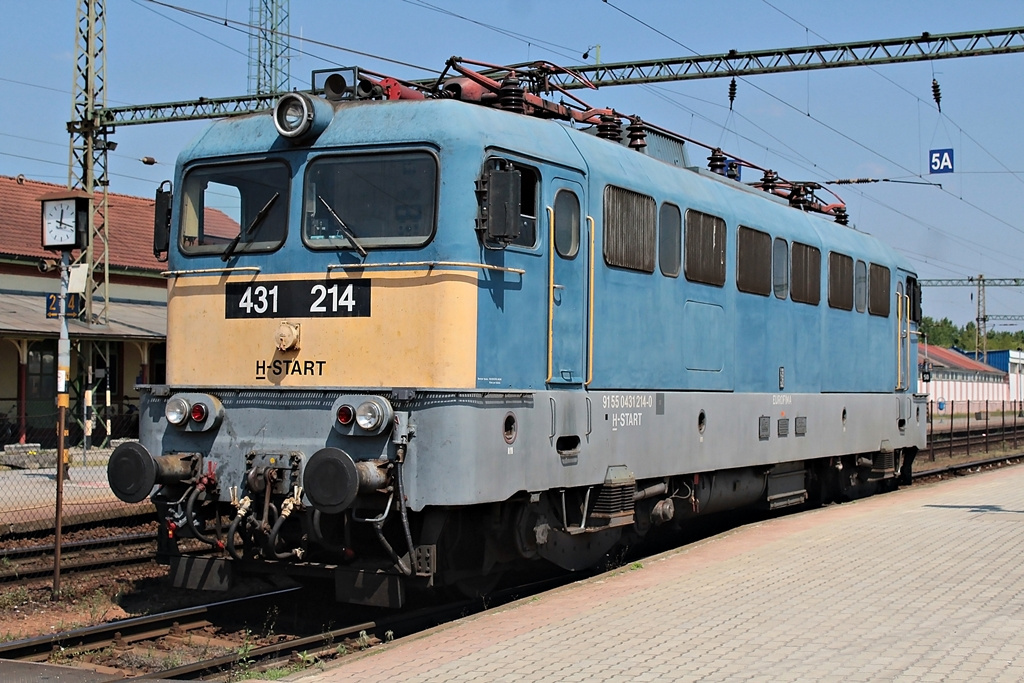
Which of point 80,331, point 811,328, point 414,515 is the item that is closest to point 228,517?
point 414,515

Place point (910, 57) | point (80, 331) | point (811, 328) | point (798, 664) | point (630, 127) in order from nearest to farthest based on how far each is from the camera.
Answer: point (798, 664) < point (630, 127) < point (811, 328) < point (910, 57) < point (80, 331)

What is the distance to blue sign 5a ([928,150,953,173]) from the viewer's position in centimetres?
2744

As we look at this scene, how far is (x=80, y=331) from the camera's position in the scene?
87.6 feet

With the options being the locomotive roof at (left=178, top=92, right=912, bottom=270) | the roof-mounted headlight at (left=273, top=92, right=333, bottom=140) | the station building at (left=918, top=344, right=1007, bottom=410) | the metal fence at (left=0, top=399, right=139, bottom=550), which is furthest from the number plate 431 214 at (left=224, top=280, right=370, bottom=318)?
the station building at (left=918, top=344, right=1007, bottom=410)

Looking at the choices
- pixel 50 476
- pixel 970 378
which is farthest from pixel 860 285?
pixel 970 378

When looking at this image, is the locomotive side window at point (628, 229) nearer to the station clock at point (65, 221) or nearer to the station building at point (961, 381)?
the station clock at point (65, 221)

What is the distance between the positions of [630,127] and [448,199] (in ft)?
12.4

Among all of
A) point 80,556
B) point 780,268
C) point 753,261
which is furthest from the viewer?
point 780,268

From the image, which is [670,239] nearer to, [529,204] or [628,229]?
[628,229]

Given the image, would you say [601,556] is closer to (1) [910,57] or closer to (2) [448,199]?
(2) [448,199]

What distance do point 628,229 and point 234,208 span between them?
11.0ft

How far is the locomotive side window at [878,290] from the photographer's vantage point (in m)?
16.8

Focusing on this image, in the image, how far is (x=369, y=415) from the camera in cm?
823

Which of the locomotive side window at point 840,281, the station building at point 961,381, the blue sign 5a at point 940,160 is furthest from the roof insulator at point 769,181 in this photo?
the station building at point 961,381
